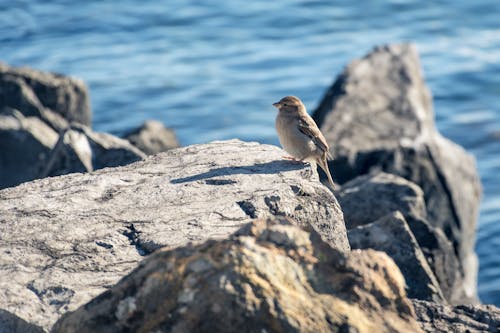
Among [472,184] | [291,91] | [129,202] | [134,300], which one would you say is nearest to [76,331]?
[134,300]

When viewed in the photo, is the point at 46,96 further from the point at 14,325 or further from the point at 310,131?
the point at 14,325

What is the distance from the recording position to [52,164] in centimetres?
997

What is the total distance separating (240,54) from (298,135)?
1190 cm

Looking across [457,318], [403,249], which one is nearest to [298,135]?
[403,249]

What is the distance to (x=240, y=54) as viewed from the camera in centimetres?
1981

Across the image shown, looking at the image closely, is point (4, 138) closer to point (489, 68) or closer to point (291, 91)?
point (291, 91)

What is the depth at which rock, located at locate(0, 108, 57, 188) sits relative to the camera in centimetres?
1152

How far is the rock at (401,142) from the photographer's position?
11312 millimetres

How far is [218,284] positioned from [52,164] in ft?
19.8

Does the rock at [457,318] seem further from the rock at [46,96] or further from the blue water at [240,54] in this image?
the blue water at [240,54]

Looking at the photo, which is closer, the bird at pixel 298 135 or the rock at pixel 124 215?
the rock at pixel 124 215

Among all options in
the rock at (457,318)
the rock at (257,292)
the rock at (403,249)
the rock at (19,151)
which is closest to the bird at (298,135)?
the rock at (403,249)

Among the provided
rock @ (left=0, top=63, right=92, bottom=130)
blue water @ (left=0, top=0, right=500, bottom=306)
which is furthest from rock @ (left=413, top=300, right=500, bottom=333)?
blue water @ (left=0, top=0, right=500, bottom=306)

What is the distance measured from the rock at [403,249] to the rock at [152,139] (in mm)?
5104
